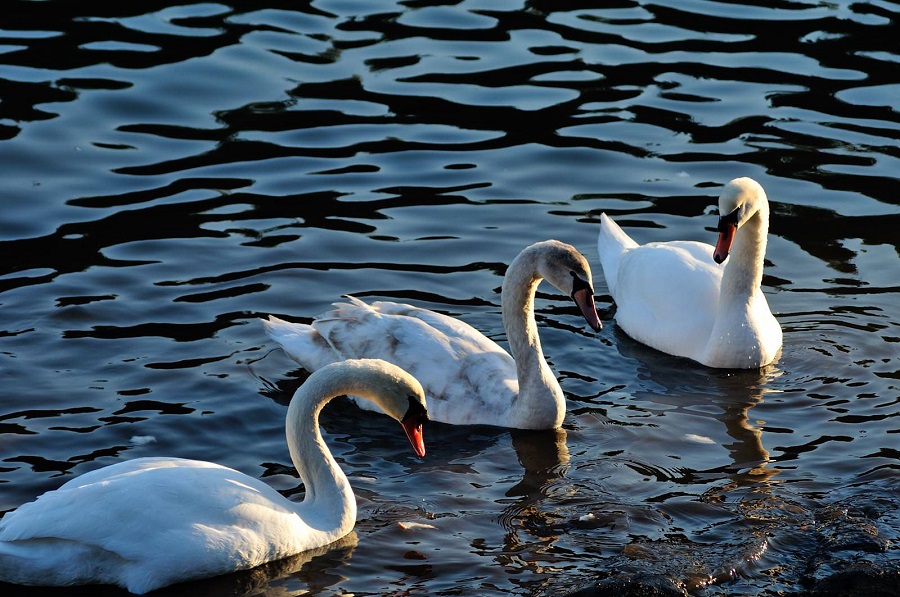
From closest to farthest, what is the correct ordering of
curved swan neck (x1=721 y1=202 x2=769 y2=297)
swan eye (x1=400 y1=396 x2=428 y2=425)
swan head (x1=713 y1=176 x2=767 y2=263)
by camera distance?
swan eye (x1=400 y1=396 x2=428 y2=425) < swan head (x1=713 y1=176 x2=767 y2=263) < curved swan neck (x1=721 y1=202 x2=769 y2=297)

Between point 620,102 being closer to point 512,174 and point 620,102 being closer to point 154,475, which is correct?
point 512,174

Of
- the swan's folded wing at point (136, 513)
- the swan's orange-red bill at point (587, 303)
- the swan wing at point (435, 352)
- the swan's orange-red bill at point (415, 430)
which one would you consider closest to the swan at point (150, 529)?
the swan's folded wing at point (136, 513)

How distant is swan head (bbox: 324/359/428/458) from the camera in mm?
8298

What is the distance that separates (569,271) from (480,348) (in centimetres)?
91

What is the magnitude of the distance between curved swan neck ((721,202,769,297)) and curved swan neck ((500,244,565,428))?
1.82 metres

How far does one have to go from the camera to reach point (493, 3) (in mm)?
18859

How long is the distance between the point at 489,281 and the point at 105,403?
3590 mm

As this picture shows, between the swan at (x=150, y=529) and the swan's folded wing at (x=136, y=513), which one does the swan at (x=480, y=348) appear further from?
the swan's folded wing at (x=136, y=513)

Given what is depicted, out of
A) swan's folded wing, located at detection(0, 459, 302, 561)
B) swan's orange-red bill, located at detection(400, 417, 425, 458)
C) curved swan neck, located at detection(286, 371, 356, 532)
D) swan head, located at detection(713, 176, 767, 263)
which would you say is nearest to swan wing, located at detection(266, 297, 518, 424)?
swan's orange-red bill, located at detection(400, 417, 425, 458)

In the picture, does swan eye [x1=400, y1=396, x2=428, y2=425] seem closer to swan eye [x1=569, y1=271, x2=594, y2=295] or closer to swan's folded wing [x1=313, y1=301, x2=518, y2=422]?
swan's folded wing [x1=313, y1=301, x2=518, y2=422]

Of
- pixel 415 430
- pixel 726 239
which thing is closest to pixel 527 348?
pixel 415 430

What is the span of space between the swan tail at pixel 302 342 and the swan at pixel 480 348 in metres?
0.01

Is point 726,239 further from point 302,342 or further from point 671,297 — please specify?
point 302,342

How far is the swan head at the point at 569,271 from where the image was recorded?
9.70m
